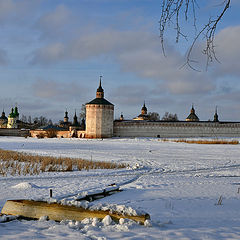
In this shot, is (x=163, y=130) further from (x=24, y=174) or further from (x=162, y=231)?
(x=162, y=231)

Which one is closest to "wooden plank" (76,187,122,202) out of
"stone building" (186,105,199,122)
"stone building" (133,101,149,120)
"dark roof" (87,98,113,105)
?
"dark roof" (87,98,113,105)

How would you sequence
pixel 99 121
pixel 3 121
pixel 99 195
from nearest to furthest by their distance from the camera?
pixel 99 195
pixel 99 121
pixel 3 121

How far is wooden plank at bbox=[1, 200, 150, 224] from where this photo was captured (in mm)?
3416

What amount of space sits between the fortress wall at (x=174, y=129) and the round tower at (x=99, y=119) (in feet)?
4.84

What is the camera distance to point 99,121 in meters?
42.1

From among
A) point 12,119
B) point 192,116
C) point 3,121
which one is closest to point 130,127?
point 192,116

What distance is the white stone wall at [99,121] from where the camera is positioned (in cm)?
4191

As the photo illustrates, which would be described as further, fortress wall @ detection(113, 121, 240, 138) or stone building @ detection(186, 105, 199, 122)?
stone building @ detection(186, 105, 199, 122)

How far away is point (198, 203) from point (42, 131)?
46.3m

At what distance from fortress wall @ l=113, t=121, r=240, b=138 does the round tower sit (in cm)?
147

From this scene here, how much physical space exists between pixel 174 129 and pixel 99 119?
33.7 ft

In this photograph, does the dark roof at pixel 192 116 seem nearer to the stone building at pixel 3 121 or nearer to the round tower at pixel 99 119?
the round tower at pixel 99 119

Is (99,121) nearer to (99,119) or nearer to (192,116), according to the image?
(99,119)

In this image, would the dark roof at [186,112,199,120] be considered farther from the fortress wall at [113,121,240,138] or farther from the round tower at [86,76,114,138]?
the round tower at [86,76,114,138]
